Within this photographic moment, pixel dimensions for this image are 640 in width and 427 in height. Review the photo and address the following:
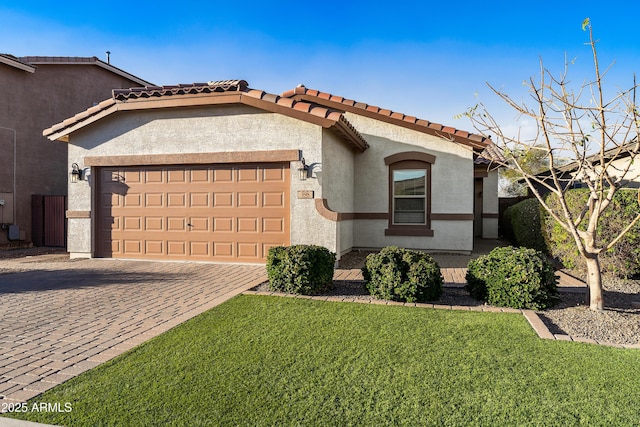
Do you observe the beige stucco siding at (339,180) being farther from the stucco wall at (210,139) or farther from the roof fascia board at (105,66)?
the roof fascia board at (105,66)

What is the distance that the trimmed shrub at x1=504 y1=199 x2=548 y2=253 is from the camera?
1091 centimetres

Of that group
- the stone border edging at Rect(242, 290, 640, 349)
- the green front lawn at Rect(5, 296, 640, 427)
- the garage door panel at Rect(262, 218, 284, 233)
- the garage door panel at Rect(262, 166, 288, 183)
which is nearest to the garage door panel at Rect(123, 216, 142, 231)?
the garage door panel at Rect(262, 218, 284, 233)

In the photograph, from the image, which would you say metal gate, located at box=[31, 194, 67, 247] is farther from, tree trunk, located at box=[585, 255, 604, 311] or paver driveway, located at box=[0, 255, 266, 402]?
tree trunk, located at box=[585, 255, 604, 311]

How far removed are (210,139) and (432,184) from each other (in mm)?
7048

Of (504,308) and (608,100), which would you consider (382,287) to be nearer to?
(504,308)

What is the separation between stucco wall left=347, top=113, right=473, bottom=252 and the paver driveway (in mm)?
4700

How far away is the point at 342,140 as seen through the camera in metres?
11.4

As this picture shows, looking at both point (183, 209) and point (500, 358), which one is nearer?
point (500, 358)

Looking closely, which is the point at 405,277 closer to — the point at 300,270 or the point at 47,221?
A: the point at 300,270

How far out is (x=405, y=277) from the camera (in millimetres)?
6391

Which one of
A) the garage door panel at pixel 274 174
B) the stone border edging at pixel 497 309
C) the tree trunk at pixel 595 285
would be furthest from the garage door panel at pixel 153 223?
the tree trunk at pixel 595 285

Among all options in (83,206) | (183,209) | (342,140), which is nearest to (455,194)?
(342,140)

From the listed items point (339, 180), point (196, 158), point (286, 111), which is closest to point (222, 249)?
point (196, 158)

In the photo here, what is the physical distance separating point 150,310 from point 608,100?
718cm
